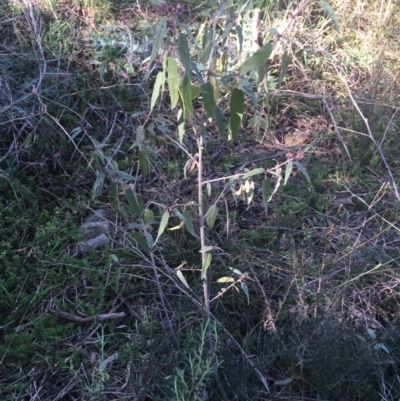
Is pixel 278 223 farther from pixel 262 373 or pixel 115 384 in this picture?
pixel 115 384

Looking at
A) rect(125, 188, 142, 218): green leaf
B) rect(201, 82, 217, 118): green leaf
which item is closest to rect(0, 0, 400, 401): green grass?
rect(125, 188, 142, 218): green leaf

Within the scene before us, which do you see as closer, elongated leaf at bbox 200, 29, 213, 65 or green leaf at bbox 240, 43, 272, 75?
green leaf at bbox 240, 43, 272, 75

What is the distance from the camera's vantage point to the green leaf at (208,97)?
53.9 inches

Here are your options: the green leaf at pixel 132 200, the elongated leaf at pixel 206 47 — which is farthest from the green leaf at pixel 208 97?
the green leaf at pixel 132 200

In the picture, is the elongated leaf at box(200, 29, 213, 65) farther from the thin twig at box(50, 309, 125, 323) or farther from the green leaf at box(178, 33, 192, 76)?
the thin twig at box(50, 309, 125, 323)

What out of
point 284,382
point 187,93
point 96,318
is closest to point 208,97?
point 187,93

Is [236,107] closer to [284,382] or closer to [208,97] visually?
[208,97]

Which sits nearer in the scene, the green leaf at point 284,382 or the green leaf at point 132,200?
the green leaf at point 132,200

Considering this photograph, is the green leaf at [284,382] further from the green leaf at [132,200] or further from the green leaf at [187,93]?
the green leaf at [187,93]

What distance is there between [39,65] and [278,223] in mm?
1804

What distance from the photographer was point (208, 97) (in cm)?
138

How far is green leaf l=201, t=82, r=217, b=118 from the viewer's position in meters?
1.37

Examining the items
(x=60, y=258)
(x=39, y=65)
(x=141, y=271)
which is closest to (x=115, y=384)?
(x=141, y=271)

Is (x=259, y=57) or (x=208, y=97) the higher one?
(x=259, y=57)
